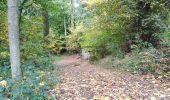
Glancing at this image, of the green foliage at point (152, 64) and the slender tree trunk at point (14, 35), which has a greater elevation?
the slender tree trunk at point (14, 35)

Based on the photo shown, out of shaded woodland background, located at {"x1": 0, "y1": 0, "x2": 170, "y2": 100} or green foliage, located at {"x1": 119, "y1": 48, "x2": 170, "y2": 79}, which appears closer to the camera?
green foliage, located at {"x1": 119, "y1": 48, "x2": 170, "y2": 79}

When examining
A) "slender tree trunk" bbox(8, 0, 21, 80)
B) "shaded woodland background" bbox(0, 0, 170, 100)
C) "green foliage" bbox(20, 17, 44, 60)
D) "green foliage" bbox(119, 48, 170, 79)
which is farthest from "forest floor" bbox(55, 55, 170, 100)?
"green foliage" bbox(20, 17, 44, 60)

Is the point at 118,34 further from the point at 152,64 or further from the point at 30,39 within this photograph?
the point at 152,64

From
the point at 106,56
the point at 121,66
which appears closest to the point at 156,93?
the point at 121,66

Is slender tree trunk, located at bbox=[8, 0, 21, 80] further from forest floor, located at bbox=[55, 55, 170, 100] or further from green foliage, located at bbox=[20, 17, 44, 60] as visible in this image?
green foliage, located at bbox=[20, 17, 44, 60]

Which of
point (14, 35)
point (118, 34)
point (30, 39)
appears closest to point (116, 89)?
point (14, 35)

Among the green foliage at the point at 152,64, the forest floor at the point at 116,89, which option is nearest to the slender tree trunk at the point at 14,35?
the forest floor at the point at 116,89

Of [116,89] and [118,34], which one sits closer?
[116,89]

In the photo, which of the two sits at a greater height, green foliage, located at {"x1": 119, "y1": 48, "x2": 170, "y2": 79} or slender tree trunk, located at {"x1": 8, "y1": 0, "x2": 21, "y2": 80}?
slender tree trunk, located at {"x1": 8, "y1": 0, "x2": 21, "y2": 80}

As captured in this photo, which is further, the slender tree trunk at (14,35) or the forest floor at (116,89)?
the slender tree trunk at (14,35)

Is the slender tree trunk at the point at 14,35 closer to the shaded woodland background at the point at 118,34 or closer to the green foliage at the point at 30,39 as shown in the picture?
the shaded woodland background at the point at 118,34

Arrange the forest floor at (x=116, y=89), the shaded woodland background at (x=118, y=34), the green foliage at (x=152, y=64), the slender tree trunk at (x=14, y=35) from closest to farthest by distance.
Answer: the forest floor at (x=116, y=89) < the slender tree trunk at (x=14, y=35) < the green foliage at (x=152, y=64) < the shaded woodland background at (x=118, y=34)

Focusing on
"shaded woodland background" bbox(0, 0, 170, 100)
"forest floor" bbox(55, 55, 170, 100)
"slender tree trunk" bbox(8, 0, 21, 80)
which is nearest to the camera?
"forest floor" bbox(55, 55, 170, 100)

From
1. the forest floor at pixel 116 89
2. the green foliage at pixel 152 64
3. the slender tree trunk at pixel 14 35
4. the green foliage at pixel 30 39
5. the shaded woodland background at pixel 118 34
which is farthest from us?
the green foliage at pixel 30 39
